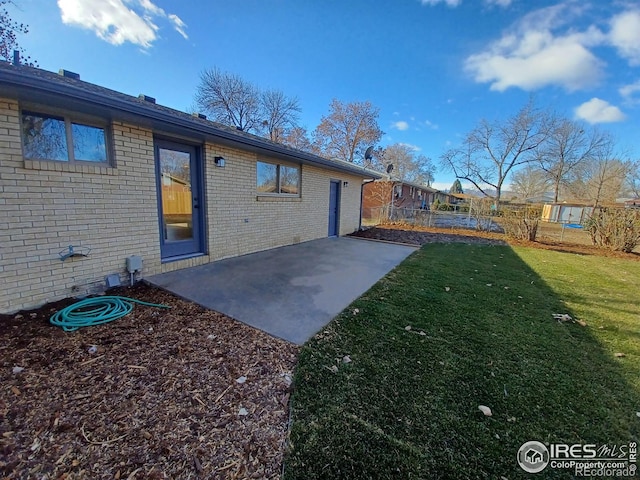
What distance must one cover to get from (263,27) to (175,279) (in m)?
9.35

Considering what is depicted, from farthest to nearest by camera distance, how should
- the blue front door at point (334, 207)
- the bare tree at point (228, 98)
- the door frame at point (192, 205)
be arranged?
the bare tree at point (228, 98), the blue front door at point (334, 207), the door frame at point (192, 205)

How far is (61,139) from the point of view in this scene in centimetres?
362

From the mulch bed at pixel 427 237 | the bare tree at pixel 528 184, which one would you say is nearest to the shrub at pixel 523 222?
the mulch bed at pixel 427 237

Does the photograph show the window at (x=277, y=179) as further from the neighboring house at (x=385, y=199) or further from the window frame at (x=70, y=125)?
the neighboring house at (x=385, y=199)

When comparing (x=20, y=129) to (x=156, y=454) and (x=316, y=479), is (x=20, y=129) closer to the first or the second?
(x=156, y=454)

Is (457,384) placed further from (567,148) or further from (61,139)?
(567,148)

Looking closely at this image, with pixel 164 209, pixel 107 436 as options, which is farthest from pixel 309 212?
pixel 107 436

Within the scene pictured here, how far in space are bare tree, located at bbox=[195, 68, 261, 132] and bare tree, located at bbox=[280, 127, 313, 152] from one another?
9.84 feet

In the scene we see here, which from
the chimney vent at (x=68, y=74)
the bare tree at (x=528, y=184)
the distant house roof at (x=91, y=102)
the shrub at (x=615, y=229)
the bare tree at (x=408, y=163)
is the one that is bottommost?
the shrub at (x=615, y=229)

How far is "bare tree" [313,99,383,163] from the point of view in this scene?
989 inches

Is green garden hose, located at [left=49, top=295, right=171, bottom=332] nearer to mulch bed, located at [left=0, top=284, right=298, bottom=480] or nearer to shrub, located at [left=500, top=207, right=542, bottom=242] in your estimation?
mulch bed, located at [left=0, top=284, right=298, bottom=480]

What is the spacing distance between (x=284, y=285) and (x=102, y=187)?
3144mm

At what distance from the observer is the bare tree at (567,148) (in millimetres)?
24172

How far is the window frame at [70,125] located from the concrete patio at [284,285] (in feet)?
6.69
